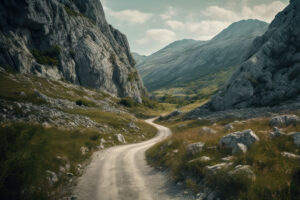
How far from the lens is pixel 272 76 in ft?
219

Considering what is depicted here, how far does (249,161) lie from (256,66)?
75.3 meters

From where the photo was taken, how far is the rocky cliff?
198ft

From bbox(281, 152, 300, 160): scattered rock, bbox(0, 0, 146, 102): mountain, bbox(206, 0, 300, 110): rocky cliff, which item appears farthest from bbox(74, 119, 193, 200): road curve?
bbox(0, 0, 146, 102): mountain

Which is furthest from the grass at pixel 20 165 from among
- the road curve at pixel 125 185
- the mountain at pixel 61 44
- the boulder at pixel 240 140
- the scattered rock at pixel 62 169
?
the mountain at pixel 61 44

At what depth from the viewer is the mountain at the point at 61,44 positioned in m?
73.4

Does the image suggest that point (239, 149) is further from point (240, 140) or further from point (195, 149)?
point (195, 149)

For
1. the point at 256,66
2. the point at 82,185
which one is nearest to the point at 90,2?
the point at 256,66

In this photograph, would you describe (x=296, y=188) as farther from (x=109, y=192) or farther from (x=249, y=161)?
(x=109, y=192)

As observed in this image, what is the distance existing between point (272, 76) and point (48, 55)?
108967mm

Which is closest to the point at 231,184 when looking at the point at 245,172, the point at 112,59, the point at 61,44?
the point at 245,172

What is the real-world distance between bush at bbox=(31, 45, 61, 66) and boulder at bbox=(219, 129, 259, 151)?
3613 inches

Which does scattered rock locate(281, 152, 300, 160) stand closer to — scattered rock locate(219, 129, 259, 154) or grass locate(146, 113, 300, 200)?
grass locate(146, 113, 300, 200)

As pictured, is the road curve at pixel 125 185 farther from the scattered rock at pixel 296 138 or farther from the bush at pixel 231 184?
the scattered rock at pixel 296 138

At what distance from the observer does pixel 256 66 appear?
70.4 meters
